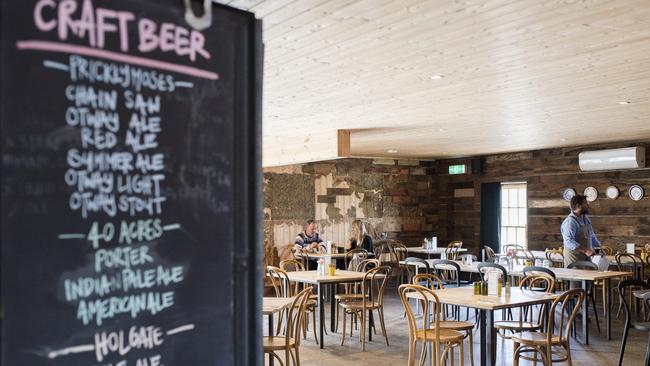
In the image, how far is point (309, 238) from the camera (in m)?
11.3

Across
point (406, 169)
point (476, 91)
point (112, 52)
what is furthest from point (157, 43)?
point (406, 169)

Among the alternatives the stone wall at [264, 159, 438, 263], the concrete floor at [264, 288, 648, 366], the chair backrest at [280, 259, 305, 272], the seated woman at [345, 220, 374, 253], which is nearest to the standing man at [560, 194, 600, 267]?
the concrete floor at [264, 288, 648, 366]

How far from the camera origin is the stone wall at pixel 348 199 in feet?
39.0

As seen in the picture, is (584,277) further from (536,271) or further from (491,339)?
(491,339)

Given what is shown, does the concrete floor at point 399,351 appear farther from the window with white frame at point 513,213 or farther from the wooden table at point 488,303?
the window with white frame at point 513,213

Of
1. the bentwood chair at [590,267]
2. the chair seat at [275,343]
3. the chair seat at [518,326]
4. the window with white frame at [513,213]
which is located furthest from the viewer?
the window with white frame at [513,213]

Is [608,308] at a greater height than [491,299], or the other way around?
[491,299]

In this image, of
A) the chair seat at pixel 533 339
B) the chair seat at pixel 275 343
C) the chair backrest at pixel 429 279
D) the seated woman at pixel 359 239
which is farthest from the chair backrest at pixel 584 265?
the chair seat at pixel 275 343

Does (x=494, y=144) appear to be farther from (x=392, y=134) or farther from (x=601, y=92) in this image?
(x=601, y=92)

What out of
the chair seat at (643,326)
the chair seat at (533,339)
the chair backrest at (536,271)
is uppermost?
the chair backrest at (536,271)

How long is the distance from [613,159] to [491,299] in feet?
20.8

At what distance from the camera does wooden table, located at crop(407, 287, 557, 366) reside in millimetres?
4832

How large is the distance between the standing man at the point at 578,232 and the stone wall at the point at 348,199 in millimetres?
5426

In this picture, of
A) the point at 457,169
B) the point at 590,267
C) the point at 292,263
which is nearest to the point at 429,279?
the point at 590,267
